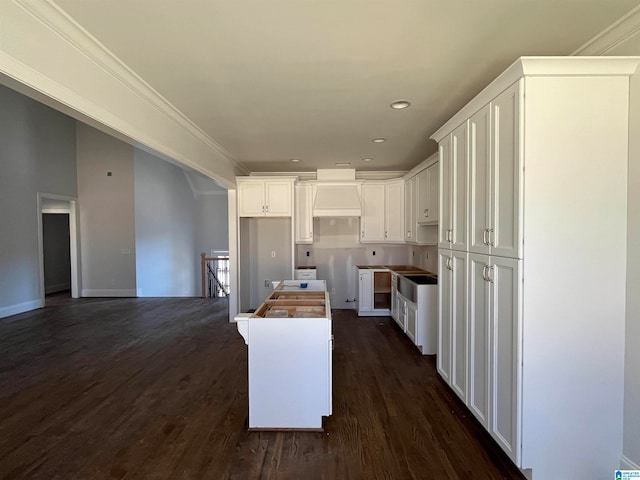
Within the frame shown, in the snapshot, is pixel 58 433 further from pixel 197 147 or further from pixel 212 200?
pixel 212 200

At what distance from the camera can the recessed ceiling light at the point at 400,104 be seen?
290cm

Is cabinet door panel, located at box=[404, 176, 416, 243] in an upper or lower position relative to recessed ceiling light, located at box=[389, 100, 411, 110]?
lower

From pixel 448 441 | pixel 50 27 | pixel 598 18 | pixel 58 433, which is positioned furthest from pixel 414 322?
pixel 50 27

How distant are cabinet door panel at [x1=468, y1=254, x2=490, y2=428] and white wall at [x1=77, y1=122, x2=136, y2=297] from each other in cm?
770

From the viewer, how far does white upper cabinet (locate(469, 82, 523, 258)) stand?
1848mm

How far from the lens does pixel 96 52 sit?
6.79 ft

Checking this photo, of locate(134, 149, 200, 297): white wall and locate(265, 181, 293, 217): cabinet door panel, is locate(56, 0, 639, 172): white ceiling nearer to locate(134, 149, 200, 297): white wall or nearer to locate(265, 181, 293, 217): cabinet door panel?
locate(265, 181, 293, 217): cabinet door panel

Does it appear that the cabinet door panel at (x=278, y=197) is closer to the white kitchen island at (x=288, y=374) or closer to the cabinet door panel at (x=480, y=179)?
the white kitchen island at (x=288, y=374)

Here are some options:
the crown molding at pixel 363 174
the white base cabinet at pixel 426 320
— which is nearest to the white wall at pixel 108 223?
the crown molding at pixel 363 174

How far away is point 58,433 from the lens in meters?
2.41

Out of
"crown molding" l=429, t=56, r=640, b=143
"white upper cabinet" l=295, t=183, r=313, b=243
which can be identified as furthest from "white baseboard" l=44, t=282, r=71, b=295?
"crown molding" l=429, t=56, r=640, b=143

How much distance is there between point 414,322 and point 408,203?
81.0 inches

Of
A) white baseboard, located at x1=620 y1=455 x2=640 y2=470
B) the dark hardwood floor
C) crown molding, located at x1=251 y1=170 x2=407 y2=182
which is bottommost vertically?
the dark hardwood floor

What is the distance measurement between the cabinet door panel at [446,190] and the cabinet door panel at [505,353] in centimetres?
84
